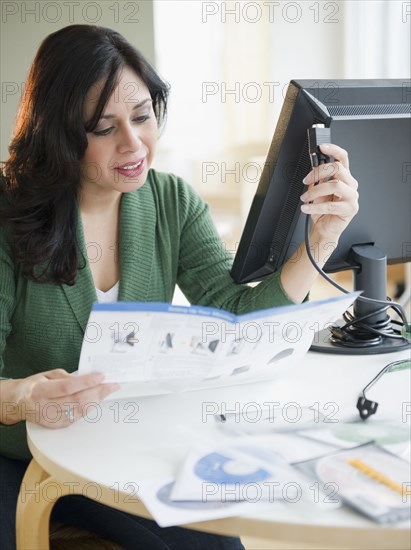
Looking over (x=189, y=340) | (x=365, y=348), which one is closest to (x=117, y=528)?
(x=189, y=340)

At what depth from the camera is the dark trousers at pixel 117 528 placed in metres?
1.17

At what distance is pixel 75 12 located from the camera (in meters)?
2.55

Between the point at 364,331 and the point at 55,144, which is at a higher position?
the point at 55,144

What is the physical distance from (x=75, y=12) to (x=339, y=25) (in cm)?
257

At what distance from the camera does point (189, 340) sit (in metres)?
1.00

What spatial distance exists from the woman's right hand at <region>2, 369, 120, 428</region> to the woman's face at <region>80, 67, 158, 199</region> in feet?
1.40

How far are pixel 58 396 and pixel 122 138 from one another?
1.67 ft

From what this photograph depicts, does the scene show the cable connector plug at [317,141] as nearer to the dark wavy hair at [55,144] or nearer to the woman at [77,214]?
the woman at [77,214]

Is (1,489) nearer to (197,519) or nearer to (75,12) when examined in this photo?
(197,519)

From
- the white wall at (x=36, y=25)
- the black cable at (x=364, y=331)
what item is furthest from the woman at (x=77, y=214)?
the white wall at (x=36, y=25)

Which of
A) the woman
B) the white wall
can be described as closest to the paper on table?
the woman

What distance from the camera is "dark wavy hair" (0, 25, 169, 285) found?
4.39 feet

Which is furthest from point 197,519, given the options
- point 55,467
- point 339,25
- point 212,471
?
point 339,25

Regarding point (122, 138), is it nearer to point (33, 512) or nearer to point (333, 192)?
point (333, 192)
